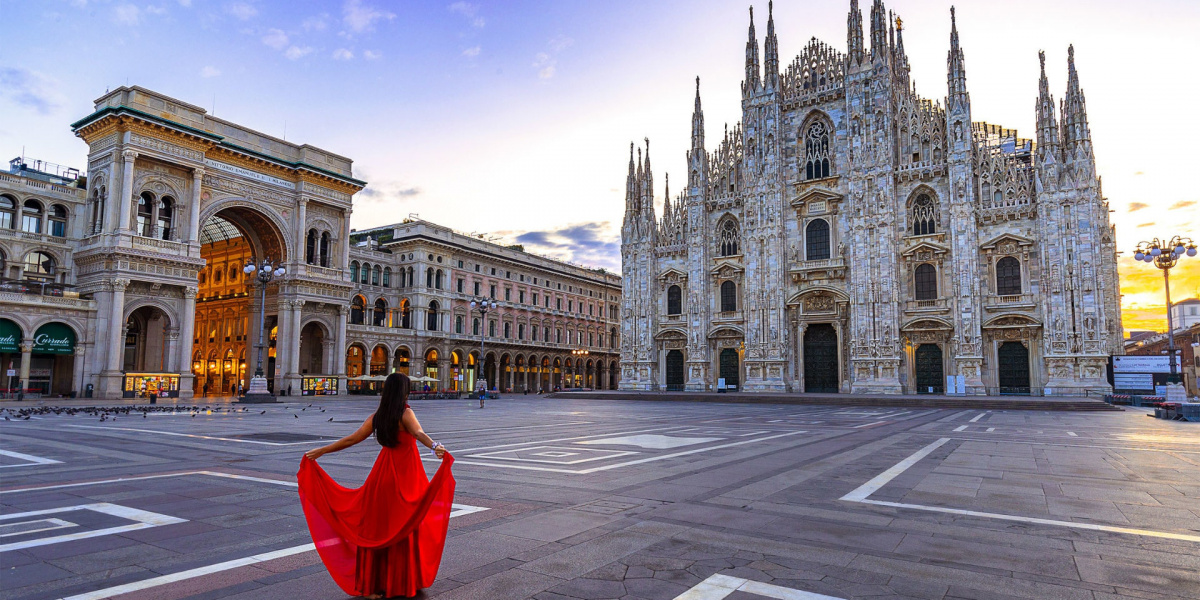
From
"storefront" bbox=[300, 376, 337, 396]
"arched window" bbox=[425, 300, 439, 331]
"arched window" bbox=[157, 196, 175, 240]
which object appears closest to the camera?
"arched window" bbox=[157, 196, 175, 240]

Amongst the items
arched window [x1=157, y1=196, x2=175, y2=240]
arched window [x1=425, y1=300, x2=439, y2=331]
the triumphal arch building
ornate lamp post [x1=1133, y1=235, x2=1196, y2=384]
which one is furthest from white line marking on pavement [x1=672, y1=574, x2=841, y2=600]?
arched window [x1=425, y1=300, x2=439, y2=331]

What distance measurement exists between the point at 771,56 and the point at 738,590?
51.2 m

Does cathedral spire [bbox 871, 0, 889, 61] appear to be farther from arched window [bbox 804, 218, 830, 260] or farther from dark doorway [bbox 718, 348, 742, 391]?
dark doorway [bbox 718, 348, 742, 391]

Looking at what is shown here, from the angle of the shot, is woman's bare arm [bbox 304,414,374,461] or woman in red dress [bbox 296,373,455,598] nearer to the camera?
woman in red dress [bbox 296,373,455,598]

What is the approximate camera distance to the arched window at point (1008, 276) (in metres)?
41.2

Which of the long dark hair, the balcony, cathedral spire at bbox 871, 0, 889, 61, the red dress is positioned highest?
cathedral spire at bbox 871, 0, 889, 61

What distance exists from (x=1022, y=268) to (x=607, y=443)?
36.7 m

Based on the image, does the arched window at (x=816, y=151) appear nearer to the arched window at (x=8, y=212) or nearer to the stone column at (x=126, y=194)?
the stone column at (x=126, y=194)

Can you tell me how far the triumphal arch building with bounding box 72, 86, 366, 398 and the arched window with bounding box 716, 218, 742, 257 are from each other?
29.9 m

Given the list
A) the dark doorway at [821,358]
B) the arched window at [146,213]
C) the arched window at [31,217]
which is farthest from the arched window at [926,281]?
the arched window at [31,217]

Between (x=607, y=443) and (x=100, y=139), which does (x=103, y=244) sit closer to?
(x=100, y=139)

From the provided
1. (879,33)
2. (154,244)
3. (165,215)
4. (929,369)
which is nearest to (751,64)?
(879,33)

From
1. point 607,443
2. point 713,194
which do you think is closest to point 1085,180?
point 713,194

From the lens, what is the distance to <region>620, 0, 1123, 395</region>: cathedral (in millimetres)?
39844
